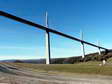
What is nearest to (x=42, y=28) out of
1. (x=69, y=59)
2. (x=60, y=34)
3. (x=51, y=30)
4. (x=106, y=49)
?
(x=51, y=30)

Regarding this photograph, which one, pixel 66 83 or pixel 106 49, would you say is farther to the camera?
pixel 106 49

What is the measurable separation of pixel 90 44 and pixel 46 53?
146 ft

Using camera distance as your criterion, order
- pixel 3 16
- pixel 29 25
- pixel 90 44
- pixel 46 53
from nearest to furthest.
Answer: pixel 3 16 < pixel 29 25 < pixel 46 53 < pixel 90 44

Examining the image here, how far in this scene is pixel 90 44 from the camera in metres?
92.1

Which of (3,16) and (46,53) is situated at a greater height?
(3,16)

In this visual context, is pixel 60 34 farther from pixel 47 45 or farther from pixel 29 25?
pixel 29 25

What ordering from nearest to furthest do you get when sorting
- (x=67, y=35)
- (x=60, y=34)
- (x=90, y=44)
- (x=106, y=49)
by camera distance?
(x=60, y=34) < (x=67, y=35) < (x=90, y=44) < (x=106, y=49)

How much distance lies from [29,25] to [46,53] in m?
8.02

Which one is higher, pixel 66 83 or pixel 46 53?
pixel 46 53

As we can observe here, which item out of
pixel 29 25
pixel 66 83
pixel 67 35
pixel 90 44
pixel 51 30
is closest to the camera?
pixel 66 83

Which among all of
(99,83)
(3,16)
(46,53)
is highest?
(3,16)

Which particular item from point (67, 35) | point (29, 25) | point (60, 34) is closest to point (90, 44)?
point (67, 35)

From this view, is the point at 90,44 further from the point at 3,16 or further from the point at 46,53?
the point at 3,16

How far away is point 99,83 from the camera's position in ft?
46.6
